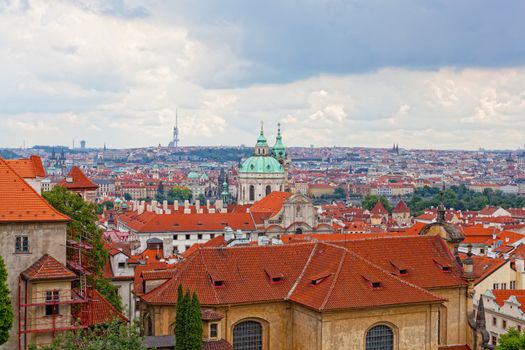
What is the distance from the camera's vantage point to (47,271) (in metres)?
40.8

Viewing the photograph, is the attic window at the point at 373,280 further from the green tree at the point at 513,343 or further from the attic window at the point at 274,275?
the green tree at the point at 513,343

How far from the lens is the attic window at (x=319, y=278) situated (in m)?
45.8

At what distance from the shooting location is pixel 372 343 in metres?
45.3

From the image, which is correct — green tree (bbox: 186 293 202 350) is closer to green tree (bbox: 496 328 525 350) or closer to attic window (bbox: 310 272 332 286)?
attic window (bbox: 310 272 332 286)

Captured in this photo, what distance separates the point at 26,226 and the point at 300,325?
15238 millimetres

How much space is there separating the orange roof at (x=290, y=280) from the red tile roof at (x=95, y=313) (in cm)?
230

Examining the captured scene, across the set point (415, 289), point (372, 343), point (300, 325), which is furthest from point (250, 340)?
point (415, 289)

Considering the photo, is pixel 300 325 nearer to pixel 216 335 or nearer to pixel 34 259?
pixel 216 335

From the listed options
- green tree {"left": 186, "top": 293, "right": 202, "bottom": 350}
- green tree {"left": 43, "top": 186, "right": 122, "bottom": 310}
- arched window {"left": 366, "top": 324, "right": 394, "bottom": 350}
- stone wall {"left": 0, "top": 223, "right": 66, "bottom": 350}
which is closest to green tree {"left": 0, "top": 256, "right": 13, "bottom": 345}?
stone wall {"left": 0, "top": 223, "right": 66, "bottom": 350}

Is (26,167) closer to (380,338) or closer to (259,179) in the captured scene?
(380,338)

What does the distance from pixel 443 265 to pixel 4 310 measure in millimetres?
26456

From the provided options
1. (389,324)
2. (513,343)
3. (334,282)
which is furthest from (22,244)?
(513,343)

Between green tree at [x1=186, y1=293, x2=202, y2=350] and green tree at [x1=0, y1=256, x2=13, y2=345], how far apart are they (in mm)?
8230

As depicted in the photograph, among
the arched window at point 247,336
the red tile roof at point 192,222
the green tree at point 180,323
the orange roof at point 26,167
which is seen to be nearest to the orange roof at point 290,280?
the arched window at point 247,336
